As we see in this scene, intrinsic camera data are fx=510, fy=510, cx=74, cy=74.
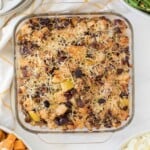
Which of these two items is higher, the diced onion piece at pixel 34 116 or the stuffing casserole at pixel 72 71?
Result: the stuffing casserole at pixel 72 71

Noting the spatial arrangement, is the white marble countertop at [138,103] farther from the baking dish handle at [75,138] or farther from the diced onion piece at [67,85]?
the diced onion piece at [67,85]

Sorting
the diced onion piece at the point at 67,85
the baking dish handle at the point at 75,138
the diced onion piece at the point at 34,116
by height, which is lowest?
the baking dish handle at the point at 75,138

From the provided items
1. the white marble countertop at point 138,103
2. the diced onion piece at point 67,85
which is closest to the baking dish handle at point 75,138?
the white marble countertop at point 138,103

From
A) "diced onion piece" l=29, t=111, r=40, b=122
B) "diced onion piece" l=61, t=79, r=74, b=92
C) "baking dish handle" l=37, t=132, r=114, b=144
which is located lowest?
"baking dish handle" l=37, t=132, r=114, b=144

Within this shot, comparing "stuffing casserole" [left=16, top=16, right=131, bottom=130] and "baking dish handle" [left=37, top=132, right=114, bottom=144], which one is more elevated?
"stuffing casserole" [left=16, top=16, right=131, bottom=130]

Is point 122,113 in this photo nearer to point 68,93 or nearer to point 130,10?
point 68,93

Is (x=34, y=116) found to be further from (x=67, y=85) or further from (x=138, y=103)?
(x=138, y=103)

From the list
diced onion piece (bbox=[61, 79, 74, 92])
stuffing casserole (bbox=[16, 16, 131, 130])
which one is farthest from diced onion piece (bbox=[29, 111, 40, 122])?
diced onion piece (bbox=[61, 79, 74, 92])

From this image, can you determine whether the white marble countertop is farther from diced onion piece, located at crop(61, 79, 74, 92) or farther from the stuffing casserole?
diced onion piece, located at crop(61, 79, 74, 92)
